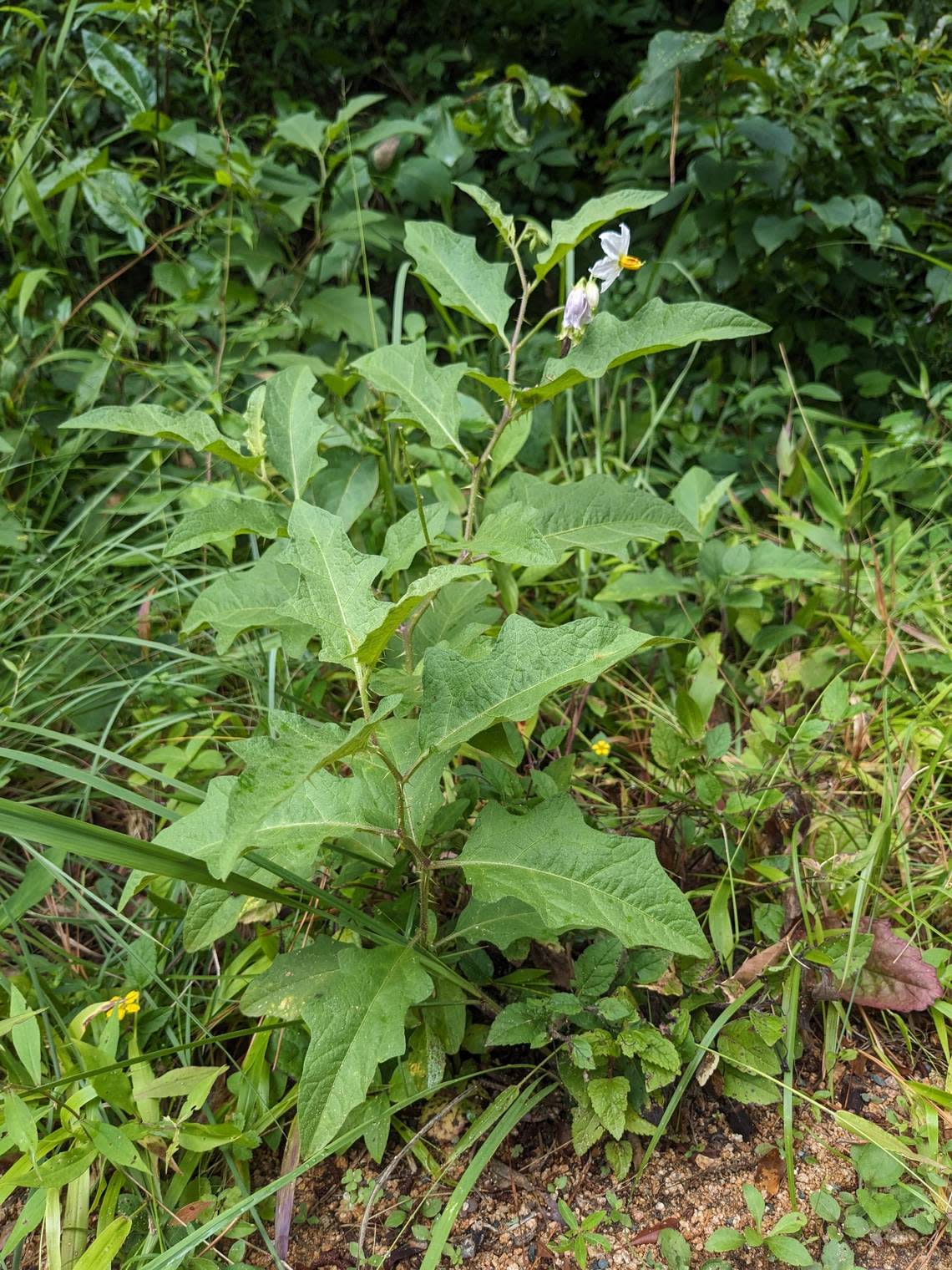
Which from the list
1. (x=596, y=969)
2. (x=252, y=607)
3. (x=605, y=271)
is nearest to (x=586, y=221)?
(x=605, y=271)

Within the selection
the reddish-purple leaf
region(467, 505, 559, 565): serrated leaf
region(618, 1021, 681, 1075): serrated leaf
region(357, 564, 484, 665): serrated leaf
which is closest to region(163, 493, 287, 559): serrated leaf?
region(467, 505, 559, 565): serrated leaf

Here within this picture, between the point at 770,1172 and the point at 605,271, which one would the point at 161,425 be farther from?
the point at 770,1172

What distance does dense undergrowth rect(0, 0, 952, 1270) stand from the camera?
106cm

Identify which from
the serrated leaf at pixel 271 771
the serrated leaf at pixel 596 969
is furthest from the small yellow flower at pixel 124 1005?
the serrated leaf at pixel 596 969

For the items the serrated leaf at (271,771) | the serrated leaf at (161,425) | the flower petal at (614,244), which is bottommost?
the serrated leaf at (271,771)

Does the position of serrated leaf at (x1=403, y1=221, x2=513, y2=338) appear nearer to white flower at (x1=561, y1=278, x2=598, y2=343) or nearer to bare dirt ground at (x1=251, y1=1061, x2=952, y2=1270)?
white flower at (x1=561, y1=278, x2=598, y2=343)

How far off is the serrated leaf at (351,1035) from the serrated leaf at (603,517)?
2.18 ft

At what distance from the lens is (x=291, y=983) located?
115cm

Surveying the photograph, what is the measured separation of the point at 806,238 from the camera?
2.35 m

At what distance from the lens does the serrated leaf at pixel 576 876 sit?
3.09ft

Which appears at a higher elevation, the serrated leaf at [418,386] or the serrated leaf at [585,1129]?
the serrated leaf at [418,386]

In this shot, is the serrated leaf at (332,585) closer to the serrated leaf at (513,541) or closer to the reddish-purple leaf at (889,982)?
the serrated leaf at (513,541)

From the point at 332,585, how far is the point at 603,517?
0.52 meters

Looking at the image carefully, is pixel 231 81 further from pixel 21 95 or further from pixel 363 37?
pixel 21 95
